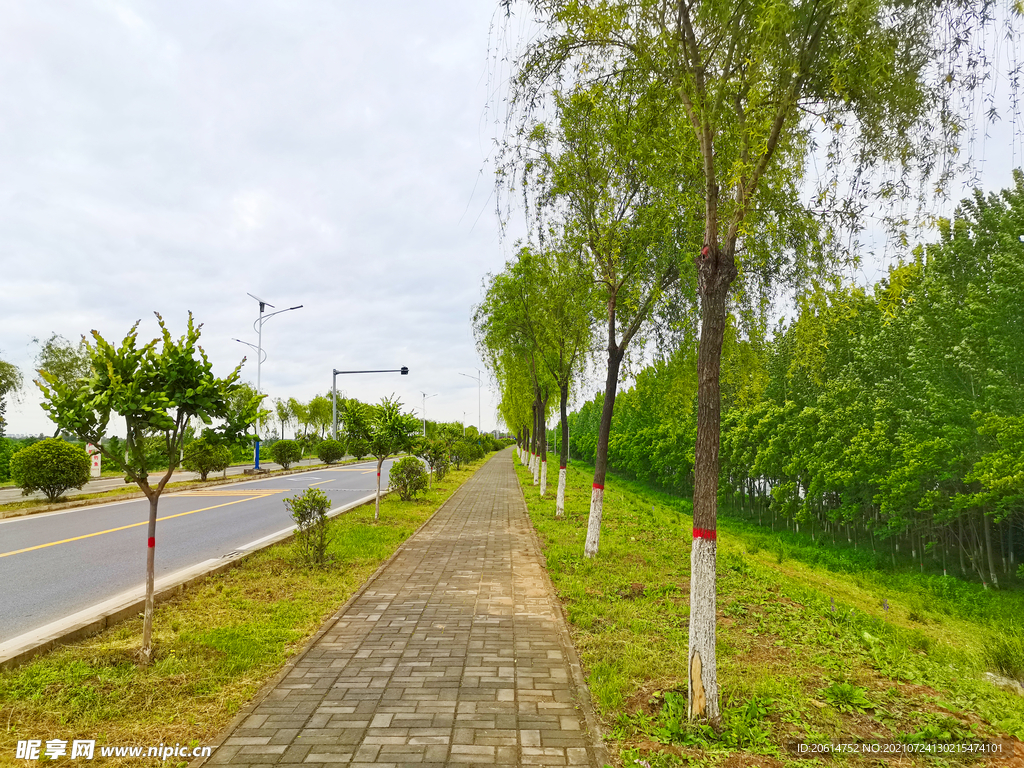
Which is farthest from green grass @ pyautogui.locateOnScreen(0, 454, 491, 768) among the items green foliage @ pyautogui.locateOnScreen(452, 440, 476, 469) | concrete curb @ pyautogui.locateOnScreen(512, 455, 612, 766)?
green foliage @ pyautogui.locateOnScreen(452, 440, 476, 469)

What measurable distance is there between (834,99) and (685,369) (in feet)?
18.5

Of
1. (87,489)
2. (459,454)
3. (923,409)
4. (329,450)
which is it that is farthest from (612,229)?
(329,450)

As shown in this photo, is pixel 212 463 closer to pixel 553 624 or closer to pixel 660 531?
pixel 660 531

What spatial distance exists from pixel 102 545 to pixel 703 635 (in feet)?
34.3

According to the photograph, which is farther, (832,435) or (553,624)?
(832,435)

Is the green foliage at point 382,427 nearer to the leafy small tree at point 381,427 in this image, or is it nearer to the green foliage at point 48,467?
the leafy small tree at point 381,427

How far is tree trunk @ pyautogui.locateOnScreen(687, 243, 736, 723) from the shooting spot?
13.0 ft

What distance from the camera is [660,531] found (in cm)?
1321

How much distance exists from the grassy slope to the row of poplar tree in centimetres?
275

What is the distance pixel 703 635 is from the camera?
4.06 meters

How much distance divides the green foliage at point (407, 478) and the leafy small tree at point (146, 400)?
12564 millimetres

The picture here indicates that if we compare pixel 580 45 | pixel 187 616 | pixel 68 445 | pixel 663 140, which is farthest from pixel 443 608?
pixel 68 445

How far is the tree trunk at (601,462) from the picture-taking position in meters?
9.62

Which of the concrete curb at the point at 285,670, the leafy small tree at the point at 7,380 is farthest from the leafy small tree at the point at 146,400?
the leafy small tree at the point at 7,380
